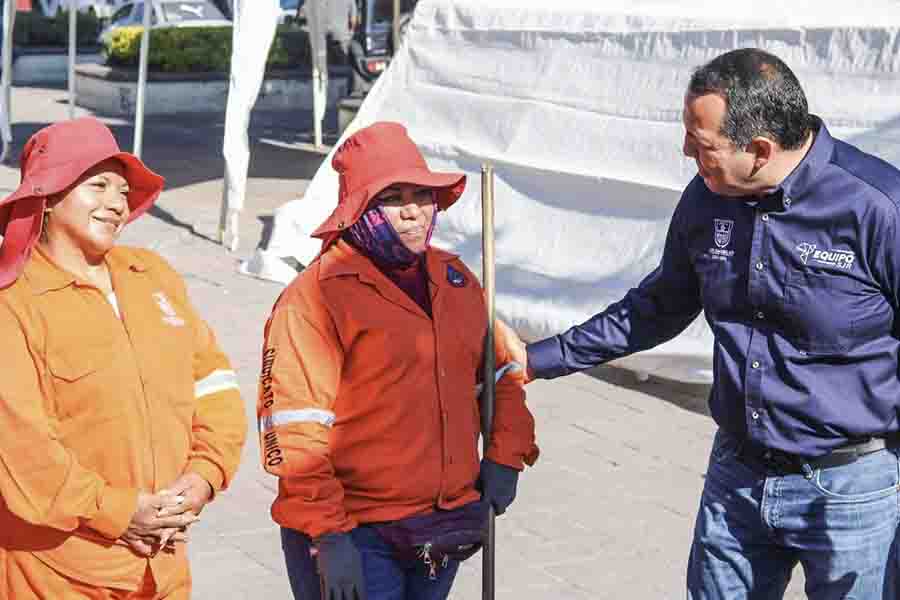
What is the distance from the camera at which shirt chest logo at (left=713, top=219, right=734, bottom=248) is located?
3617 millimetres

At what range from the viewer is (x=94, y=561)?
135 inches

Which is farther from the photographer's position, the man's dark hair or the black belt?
the black belt

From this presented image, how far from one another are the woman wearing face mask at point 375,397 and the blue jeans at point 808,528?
598 millimetres

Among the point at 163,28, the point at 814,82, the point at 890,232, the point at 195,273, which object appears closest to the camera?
the point at 890,232

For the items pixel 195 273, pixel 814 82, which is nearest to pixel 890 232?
pixel 814 82

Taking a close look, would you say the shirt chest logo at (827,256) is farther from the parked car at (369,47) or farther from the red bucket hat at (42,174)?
the parked car at (369,47)

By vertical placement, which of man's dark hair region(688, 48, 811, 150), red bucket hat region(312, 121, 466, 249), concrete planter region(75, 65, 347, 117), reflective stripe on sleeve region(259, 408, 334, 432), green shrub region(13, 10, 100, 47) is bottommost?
concrete planter region(75, 65, 347, 117)

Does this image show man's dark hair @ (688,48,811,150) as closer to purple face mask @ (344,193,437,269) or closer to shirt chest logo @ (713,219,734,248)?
shirt chest logo @ (713,219,734,248)

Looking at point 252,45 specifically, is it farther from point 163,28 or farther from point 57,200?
point 163,28

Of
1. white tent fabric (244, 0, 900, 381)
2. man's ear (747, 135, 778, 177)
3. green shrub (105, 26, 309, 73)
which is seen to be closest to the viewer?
man's ear (747, 135, 778, 177)

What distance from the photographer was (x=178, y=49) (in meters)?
22.4

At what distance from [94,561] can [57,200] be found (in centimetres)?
81

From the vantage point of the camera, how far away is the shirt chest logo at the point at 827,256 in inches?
136

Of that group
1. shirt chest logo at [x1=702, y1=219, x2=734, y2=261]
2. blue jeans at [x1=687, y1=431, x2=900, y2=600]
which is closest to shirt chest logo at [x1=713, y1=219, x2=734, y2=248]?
shirt chest logo at [x1=702, y1=219, x2=734, y2=261]
